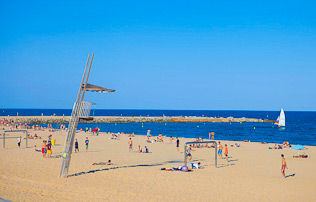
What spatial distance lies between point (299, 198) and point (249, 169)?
661 centimetres

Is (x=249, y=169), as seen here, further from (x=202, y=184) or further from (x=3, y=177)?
(x=3, y=177)

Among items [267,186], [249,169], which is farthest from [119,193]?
[249,169]

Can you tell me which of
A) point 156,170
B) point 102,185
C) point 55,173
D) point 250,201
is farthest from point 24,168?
point 250,201

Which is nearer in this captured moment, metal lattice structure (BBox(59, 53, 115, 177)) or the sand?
the sand

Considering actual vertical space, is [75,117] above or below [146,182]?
above

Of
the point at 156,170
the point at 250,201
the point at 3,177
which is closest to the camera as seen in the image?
the point at 250,201

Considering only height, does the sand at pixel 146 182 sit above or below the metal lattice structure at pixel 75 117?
below

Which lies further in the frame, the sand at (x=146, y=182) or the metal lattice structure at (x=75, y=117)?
the metal lattice structure at (x=75, y=117)

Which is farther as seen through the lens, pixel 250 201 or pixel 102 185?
pixel 102 185

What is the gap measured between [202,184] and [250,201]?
115 inches

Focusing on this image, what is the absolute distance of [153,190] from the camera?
1252 centimetres

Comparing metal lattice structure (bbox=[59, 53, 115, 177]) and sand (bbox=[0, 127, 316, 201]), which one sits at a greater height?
metal lattice structure (bbox=[59, 53, 115, 177])

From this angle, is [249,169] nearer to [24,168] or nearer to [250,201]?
[250,201]

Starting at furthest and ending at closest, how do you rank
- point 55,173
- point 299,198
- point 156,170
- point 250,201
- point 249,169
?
point 249,169 → point 156,170 → point 55,173 → point 299,198 → point 250,201
